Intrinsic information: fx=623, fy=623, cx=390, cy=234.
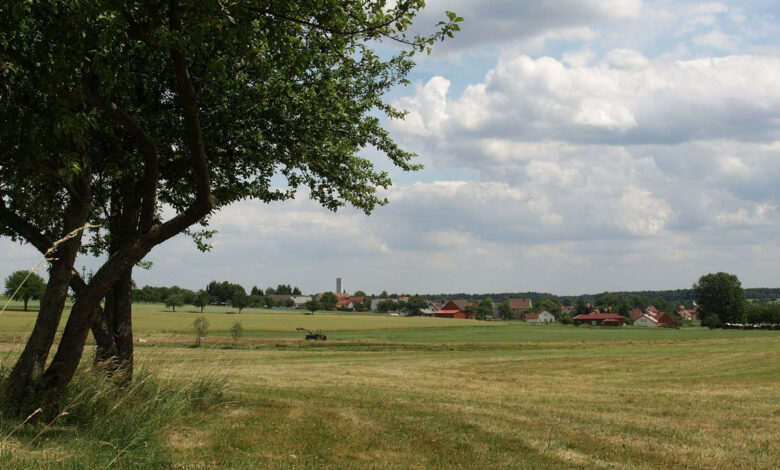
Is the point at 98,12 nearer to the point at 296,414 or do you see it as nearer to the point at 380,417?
the point at 296,414

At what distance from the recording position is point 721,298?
144125 millimetres

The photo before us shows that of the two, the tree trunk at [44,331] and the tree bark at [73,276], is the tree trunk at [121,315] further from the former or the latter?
the tree trunk at [44,331]

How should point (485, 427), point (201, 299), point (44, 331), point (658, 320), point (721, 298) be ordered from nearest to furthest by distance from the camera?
point (44, 331)
point (485, 427)
point (201, 299)
point (721, 298)
point (658, 320)

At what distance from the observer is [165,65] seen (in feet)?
37.3

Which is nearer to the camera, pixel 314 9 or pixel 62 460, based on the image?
pixel 62 460

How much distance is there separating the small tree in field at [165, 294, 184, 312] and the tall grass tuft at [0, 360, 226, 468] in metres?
129

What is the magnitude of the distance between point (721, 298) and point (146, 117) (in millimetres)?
156558

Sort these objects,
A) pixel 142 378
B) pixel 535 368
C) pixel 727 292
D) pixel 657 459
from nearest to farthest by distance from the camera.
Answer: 1. pixel 657 459
2. pixel 142 378
3. pixel 535 368
4. pixel 727 292

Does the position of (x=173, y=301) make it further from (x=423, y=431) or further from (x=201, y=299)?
(x=423, y=431)

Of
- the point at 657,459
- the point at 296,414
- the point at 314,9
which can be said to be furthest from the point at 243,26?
the point at 657,459

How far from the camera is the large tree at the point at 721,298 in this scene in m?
143

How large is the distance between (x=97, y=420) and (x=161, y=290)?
180 m

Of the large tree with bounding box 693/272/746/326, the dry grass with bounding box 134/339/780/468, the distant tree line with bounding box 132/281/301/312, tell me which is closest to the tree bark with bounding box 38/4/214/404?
the dry grass with bounding box 134/339/780/468

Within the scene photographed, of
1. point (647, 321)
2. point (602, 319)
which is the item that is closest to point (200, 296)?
point (602, 319)
